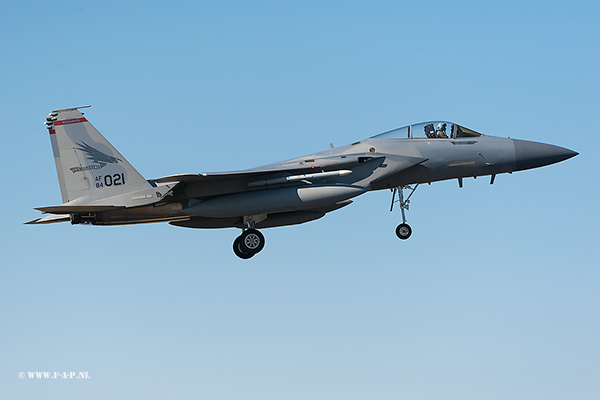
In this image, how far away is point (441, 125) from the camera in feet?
60.3

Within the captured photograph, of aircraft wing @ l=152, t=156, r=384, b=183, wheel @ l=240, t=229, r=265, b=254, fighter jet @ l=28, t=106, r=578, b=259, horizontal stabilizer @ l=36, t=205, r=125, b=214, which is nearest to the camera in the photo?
horizontal stabilizer @ l=36, t=205, r=125, b=214

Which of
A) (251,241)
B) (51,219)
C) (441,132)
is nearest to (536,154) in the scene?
(441,132)

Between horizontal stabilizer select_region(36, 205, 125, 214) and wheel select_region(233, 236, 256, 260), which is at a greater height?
horizontal stabilizer select_region(36, 205, 125, 214)

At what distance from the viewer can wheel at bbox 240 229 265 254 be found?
17.5 m

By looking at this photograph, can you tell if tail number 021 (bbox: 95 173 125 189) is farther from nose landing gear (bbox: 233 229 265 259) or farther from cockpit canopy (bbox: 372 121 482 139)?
cockpit canopy (bbox: 372 121 482 139)

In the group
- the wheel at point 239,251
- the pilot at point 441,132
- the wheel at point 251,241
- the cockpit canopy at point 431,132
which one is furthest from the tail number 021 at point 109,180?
the pilot at point 441,132

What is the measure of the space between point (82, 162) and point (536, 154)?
11892 millimetres

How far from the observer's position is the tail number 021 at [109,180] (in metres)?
16.4

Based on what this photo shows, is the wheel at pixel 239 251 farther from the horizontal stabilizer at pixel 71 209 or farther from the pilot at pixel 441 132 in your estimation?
the pilot at pixel 441 132

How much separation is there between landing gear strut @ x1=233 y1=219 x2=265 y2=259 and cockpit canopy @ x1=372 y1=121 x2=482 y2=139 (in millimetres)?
4138

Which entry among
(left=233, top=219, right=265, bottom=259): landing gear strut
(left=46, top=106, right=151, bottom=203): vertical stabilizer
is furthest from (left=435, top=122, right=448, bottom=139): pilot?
(left=46, top=106, right=151, bottom=203): vertical stabilizer

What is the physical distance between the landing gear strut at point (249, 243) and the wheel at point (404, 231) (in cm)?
372

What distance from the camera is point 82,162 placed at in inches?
648

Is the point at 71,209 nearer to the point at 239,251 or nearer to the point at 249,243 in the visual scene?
the point at 239,251
